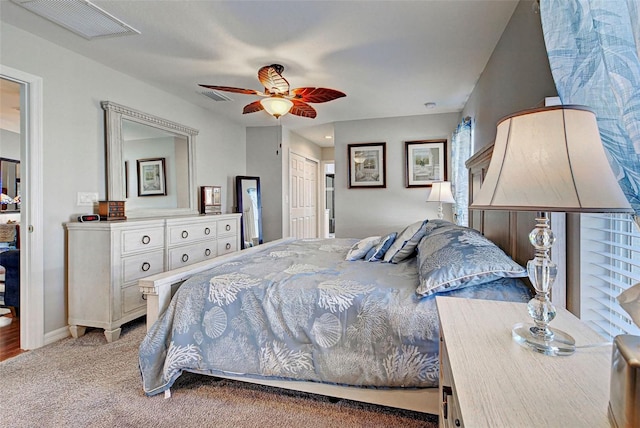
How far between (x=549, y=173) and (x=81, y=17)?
285 cm

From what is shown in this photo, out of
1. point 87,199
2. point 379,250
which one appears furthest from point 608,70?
point 87,199

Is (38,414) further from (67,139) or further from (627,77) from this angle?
(627,77)

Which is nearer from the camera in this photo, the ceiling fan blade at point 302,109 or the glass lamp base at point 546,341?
the glass lamp base at point 546,341

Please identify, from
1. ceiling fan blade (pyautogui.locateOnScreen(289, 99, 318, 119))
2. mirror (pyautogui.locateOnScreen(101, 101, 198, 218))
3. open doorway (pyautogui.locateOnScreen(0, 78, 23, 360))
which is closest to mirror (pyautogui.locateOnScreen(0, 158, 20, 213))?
open doorway (pyautogui.locateOnScreen(0, 78, 23, 360))

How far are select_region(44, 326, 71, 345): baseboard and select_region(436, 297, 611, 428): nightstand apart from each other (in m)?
2.97

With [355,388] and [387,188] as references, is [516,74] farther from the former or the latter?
[387,188]

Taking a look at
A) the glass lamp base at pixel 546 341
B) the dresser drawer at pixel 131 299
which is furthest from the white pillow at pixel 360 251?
the dresser drawer at pixel 131 299

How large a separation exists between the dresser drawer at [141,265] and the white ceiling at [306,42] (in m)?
1.75

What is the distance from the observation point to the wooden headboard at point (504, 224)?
154 centimetres

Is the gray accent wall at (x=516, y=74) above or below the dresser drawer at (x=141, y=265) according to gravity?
above

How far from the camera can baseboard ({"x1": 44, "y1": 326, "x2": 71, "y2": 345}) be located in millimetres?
2481

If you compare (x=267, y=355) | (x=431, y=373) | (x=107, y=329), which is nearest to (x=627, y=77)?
(x=431, y=373)

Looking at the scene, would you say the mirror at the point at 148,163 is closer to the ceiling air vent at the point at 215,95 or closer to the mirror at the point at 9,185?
the ceiling air vent at the point at 215,95

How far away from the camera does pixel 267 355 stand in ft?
5.27
